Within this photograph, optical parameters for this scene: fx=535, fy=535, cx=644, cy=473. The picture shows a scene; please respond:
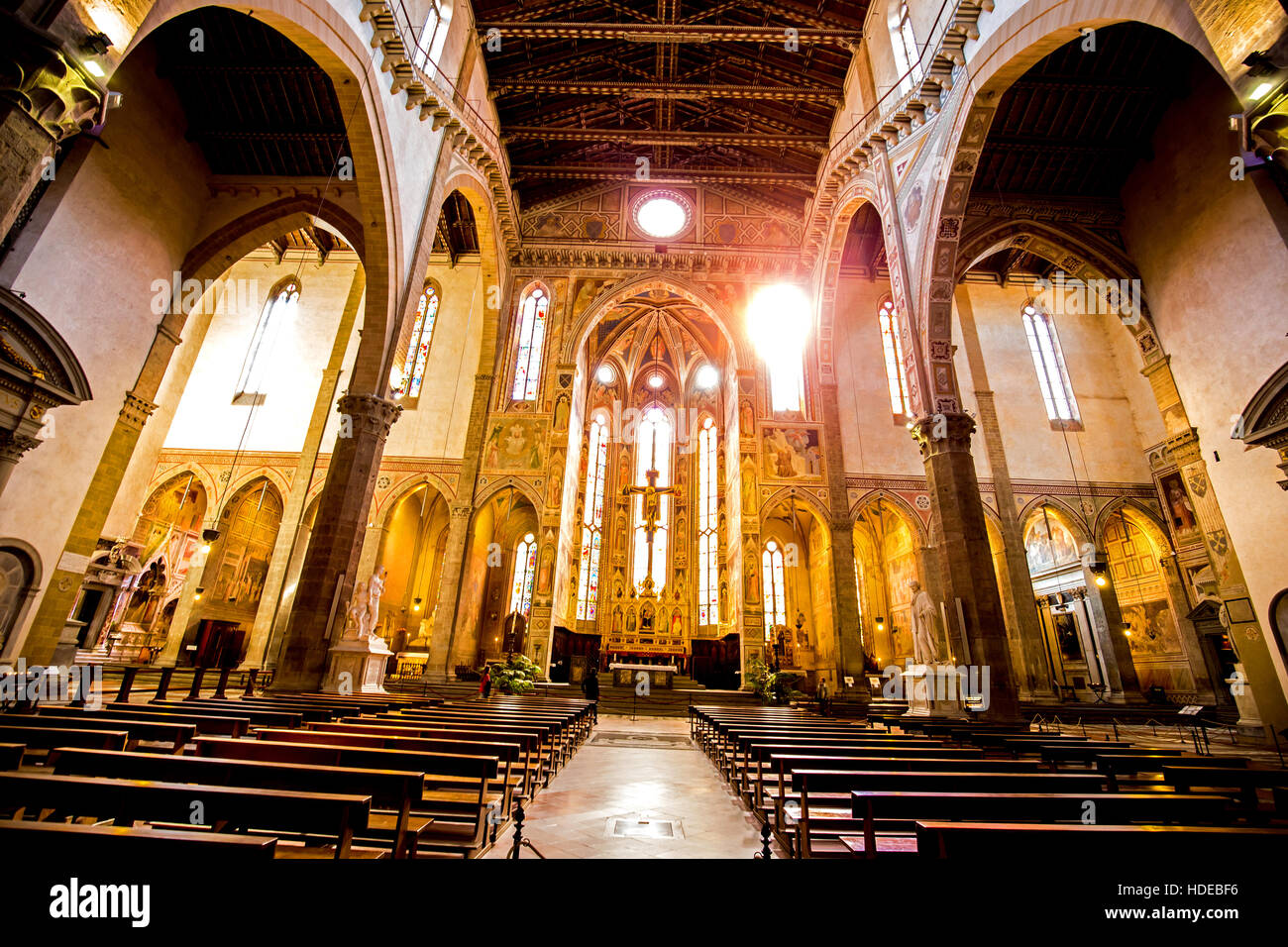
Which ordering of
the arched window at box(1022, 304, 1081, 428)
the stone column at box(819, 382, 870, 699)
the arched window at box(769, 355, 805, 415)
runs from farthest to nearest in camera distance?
the arched window at box(769, 355, 805, 415)
the arched window at box(1022, 304, 1081, 428)
the stone column at box(819, 382, 870, 699)

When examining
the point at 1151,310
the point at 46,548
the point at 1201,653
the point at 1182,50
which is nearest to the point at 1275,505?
the point at 1151,310

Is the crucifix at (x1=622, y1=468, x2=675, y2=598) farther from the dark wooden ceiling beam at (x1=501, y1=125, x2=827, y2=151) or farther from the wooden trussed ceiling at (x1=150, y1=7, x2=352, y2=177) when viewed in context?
the wooden trussed ceiling at (x1=150, y1=7, x2=352, y2=177)

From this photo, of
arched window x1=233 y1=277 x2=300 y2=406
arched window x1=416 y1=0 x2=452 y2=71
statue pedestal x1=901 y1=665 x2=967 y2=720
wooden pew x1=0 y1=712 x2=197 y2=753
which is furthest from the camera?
arched window x1=233 y1=277 x2=300 y2=406

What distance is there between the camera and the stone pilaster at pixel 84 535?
9.03m

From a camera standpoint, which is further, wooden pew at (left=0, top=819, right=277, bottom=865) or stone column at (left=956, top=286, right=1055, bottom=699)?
stone column at (left=956, top=286, right=1055, bottom=699)

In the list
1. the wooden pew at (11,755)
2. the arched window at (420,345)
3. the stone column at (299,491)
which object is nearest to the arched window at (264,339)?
the stone column at (299,491)

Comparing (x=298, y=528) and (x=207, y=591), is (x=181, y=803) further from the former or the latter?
(x=207, y=591)

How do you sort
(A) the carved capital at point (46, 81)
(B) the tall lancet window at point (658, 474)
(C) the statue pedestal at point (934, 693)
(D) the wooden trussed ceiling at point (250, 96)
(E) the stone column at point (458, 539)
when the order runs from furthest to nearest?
1. (B) the tall lancet window at point (658, 474)
2. (E) the stone column at point (458, 539)
3. (D) the wooden trussed ceiling at point (250, 96)
4. (C) the statue pedestal at point (934, 693)
5. (A) the carved capital at point (46, 81)

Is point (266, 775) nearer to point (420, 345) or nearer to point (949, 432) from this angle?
point (949, 432)

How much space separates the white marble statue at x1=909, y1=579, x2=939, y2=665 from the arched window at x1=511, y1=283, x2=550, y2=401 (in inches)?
502

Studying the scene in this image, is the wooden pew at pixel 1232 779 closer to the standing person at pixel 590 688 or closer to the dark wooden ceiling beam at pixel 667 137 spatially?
the standing person at pixel 590 688

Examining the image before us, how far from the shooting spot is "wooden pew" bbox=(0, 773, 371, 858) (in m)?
1.88

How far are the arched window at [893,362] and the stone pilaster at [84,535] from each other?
19520mm

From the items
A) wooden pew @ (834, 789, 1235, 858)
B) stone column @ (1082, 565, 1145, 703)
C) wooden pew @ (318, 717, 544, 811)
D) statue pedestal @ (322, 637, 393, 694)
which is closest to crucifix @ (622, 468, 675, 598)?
statue pedestal @ (322, 637, 393, 694)
